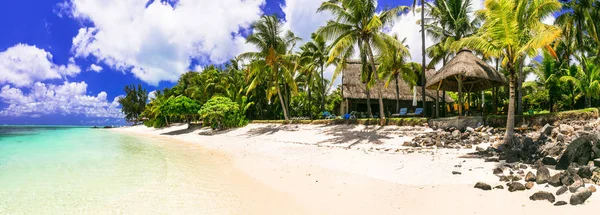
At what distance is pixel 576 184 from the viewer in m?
4.23

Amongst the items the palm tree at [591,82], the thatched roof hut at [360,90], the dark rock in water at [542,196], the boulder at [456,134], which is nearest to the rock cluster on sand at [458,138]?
the boulder at [456,134]

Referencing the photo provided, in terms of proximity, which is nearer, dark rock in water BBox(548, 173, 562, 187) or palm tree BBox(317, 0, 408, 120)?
dark rock in water BBox(548, 173, 562, 187)

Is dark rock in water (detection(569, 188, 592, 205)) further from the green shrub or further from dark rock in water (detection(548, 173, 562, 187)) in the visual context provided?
the green shrub

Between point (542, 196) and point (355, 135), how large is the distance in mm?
9043

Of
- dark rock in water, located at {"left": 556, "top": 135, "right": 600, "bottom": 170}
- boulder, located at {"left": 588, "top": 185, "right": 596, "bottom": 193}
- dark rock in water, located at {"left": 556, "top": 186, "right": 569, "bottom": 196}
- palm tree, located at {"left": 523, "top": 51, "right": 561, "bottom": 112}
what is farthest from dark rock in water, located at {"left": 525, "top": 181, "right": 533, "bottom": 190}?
palm tree, located at {"left": 523, "top": 51, "right": 561, "bottom": 112}

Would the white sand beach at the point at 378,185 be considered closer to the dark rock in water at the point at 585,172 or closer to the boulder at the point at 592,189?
the boulder at the point at 592,189

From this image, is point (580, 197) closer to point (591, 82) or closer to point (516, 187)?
point (516, 187)

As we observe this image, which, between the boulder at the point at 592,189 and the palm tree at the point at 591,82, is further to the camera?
the palm tree at the point at 591,82

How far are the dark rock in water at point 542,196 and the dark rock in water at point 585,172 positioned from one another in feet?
3.78

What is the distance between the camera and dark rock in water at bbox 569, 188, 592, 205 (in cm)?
383

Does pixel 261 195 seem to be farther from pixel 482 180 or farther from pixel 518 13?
pixel 518 13

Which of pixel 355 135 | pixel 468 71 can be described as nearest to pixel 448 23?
pixel 468 71

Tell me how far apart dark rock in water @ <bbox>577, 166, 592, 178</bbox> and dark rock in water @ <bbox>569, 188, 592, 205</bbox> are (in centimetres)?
99

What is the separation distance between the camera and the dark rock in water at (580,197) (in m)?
3.83
